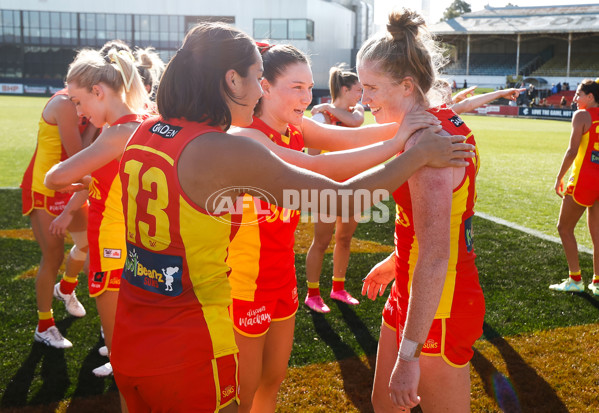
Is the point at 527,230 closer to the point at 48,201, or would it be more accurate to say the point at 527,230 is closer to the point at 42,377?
the point at 48,201

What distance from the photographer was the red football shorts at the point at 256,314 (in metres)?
2.87

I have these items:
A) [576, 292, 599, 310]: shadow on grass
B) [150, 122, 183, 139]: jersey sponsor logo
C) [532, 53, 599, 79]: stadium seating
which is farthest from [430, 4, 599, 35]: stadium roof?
[150, 122, 183, 139]: jersey sponsor logo

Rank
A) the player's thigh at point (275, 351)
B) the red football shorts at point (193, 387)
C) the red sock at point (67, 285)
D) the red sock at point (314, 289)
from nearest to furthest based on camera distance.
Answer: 1. the red football shorts at point (193, 387)
2. the player's thigh at point (275, 351)
3. the red sock at point (67, 285)
4. the red sock at point (314, 289)

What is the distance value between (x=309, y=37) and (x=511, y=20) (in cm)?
2253

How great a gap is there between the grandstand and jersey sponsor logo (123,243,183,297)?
53214 millimetres

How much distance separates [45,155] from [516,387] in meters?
4.36

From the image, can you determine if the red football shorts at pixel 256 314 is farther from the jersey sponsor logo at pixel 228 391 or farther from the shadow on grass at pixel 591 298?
the shadow on grass at pixel 591 298

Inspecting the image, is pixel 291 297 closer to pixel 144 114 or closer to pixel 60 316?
pixel 144 114

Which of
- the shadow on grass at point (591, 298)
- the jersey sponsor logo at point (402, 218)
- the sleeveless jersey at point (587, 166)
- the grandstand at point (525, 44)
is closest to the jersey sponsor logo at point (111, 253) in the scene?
the jersey sponsor logo at point (402, 218)

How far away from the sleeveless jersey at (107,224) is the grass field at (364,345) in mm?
1138

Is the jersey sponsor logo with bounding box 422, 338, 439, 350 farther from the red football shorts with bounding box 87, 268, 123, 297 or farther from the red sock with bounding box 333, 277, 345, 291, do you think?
the red sock with bounding box 333, 277, 345, 291

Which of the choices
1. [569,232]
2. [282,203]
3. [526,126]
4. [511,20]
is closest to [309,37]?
[511,20]

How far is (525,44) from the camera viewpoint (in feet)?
198

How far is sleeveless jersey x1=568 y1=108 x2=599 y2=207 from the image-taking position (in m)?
6.15
